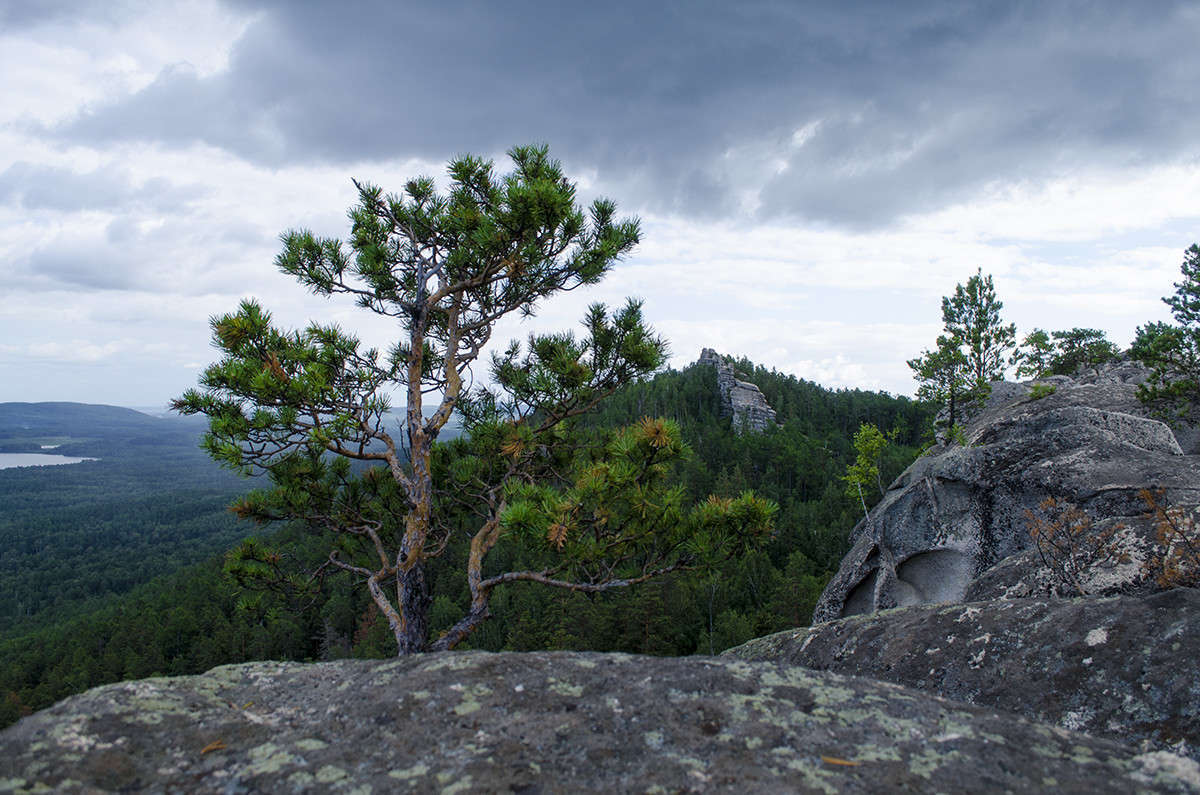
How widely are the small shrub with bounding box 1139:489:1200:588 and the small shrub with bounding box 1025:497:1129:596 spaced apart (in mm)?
353

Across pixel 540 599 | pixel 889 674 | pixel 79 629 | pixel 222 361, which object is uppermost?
pixel 222 361

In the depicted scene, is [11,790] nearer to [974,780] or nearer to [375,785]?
[375,785]

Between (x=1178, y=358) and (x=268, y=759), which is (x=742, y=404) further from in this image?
(x=268, y=759)

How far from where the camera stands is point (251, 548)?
26.6 feet

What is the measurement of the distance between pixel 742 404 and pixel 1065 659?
12916cm

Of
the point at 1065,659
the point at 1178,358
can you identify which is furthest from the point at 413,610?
the point at 1178,358

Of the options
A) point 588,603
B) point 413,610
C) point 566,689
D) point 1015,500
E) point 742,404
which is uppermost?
point 742,404

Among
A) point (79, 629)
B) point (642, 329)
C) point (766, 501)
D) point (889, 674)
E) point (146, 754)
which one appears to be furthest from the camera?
point (79, 629)

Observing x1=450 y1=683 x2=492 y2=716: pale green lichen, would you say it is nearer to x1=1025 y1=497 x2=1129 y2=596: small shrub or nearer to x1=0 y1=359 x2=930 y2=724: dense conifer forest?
x1=1025 y1=497 x2=1129 y2=596: small shrub

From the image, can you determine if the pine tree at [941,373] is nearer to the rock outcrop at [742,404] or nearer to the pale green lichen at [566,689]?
the pale green lichen at [566,689]

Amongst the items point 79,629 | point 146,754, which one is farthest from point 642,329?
point 79,629

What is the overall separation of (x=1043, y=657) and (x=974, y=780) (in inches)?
95.7

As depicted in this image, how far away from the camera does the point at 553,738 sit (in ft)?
8.96

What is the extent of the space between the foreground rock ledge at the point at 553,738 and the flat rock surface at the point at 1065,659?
1.28 metres
